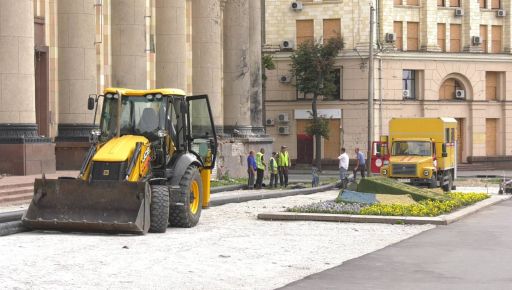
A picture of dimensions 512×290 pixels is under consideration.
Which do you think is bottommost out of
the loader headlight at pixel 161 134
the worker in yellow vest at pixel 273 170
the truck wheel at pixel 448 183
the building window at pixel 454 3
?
the truck wheel at pixel 448 183

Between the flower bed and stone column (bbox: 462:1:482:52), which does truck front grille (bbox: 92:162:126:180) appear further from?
stone column (bbox: 462:1:482:52)

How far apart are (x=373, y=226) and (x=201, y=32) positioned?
76.5 feet

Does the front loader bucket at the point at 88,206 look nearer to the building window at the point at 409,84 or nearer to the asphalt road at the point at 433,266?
the asphalt road at the point at 433,266

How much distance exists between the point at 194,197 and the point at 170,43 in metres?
20.7

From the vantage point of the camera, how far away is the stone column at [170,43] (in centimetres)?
4233

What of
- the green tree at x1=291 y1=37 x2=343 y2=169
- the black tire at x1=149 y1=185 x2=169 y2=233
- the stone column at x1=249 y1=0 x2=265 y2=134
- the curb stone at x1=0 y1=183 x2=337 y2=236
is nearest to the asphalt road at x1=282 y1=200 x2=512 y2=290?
the black tire at x1=149 y1=185 x2=169 y2=233

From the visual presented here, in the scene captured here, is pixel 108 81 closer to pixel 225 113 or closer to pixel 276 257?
pixel 225 113

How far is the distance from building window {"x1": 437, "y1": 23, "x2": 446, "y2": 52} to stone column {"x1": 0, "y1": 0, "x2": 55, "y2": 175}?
1775 inches

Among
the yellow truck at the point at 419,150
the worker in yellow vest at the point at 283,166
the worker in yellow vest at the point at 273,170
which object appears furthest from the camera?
the worker in yellow vest at the point at 283,166

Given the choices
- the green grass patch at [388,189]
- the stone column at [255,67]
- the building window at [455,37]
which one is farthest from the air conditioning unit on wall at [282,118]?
the green grass patch at [388,189]

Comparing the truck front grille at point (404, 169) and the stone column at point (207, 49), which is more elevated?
the stone column at point (207, 49)

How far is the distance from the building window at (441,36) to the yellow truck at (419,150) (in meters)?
29.2

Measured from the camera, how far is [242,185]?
41.4 meters

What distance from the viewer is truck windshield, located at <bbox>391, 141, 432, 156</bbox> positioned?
4228 centimetres
